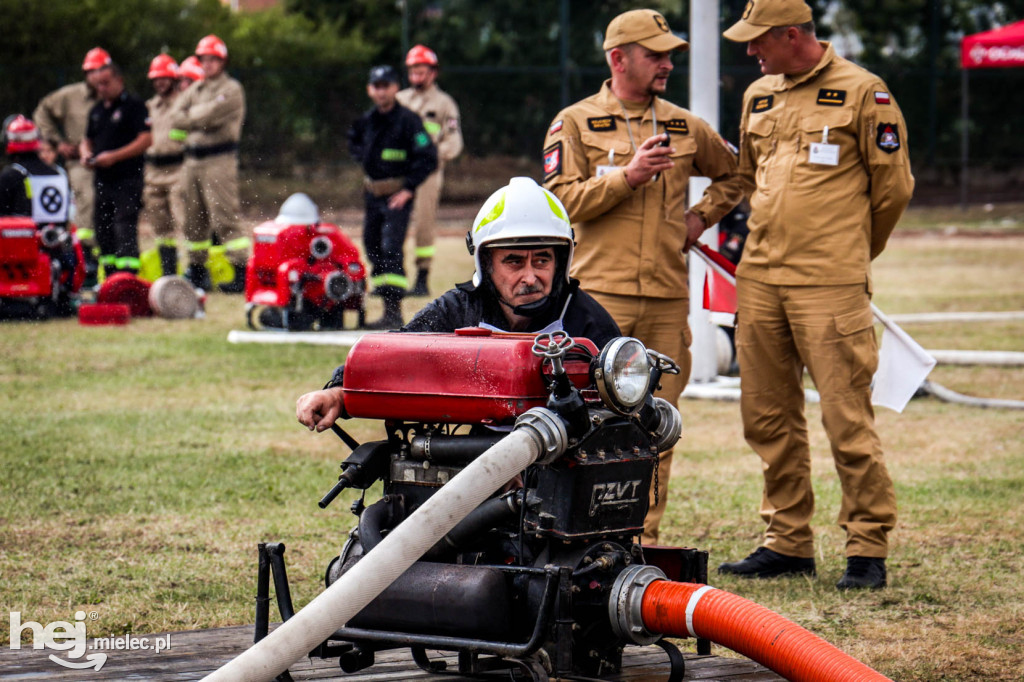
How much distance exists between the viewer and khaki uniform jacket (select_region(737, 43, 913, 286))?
520 cm

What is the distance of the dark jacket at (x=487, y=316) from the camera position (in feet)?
13.0

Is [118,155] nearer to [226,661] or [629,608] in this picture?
[226,661]

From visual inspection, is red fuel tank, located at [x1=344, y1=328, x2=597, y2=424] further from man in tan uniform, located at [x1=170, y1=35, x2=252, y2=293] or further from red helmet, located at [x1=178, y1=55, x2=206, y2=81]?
red helmet, located at [x1=178, y1=55, x2=206, y2=81]

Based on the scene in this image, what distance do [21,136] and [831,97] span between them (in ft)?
32.4

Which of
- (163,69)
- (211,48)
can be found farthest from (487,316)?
(163,69)

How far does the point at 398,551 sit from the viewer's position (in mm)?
3100

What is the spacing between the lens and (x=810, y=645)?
3.16m

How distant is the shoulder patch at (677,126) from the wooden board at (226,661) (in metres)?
2.17

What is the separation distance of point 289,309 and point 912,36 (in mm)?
20330

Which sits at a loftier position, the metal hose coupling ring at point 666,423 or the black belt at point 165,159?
the black belt at point 165,159

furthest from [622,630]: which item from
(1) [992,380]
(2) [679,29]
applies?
(2) [679,29]

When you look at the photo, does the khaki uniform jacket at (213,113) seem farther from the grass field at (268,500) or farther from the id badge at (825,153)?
the id badge at (825,153)

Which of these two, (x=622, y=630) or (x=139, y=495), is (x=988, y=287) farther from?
(x=622, y=630)

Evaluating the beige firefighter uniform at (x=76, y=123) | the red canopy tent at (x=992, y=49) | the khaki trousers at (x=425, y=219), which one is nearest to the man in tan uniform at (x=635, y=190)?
the khaki trousers at (x=425, y=219)
